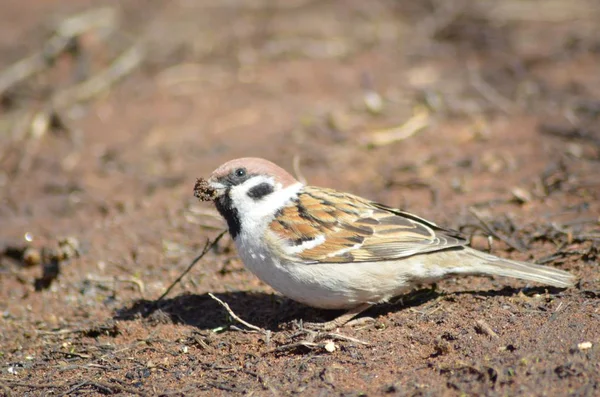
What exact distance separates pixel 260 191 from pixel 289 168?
2.79 meters

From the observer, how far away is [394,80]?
10.4m

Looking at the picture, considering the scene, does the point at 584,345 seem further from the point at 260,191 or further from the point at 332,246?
the point at 260,191

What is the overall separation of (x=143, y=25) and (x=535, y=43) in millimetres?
6593

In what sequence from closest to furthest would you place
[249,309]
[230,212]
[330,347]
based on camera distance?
[330,347] < [230,212] < [249,309]

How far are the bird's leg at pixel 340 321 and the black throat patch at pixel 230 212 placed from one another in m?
0.80

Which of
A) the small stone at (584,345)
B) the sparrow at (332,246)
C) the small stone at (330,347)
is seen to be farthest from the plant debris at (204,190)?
the small stone at (584,345)

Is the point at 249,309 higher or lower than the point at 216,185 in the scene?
lower

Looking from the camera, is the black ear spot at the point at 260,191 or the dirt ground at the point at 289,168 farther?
the black ear spot at the point at 260,191

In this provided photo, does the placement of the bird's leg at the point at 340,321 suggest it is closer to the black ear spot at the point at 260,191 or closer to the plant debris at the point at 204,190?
the black ear spot at the point at 260,191

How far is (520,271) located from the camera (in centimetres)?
496

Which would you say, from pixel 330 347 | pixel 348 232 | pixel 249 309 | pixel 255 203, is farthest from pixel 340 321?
pixel 255 203

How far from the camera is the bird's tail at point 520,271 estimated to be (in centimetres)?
Result: 493

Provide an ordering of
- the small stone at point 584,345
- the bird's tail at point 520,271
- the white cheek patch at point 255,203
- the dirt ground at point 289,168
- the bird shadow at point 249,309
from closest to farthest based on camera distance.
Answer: the small stone at point 584,345 < the dirt ground at point 289,168 < the bird's tail at point 520,271 < the white cheek patch at point 255,203 < the bird shadow at point 249,309

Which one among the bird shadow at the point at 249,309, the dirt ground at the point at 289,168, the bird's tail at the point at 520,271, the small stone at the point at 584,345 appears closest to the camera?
the small stone at the point at 584,345
